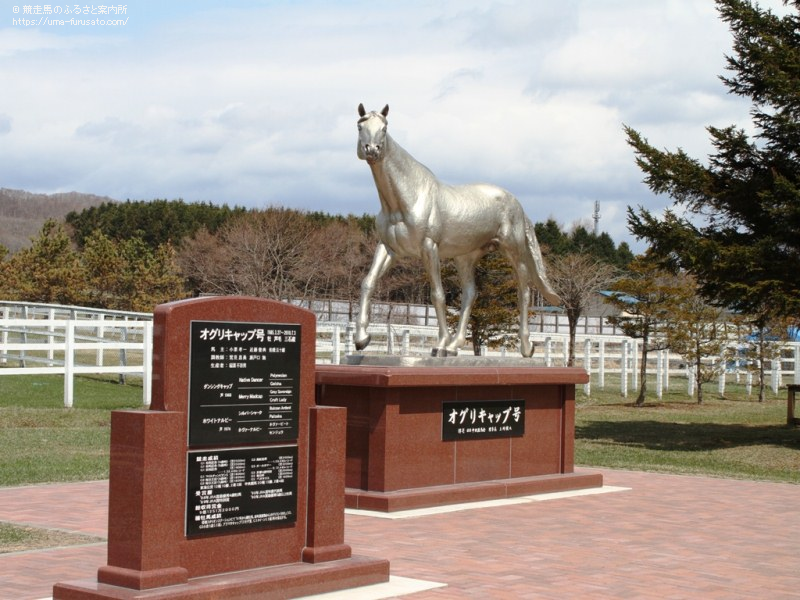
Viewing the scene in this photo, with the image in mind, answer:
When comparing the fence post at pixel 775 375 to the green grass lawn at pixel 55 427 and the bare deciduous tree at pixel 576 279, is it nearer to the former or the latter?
the bare deciduous tree at pixel 576 279

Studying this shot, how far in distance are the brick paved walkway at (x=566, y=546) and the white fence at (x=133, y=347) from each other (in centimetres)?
670

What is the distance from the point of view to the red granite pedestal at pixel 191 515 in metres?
6.79

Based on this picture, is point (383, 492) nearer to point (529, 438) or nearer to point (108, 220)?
point (529, 438)

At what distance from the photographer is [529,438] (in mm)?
13039

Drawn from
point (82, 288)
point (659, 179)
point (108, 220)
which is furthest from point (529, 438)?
point (108, 220)

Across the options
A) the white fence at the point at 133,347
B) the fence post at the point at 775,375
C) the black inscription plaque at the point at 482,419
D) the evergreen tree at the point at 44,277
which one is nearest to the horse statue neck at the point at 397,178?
the black inscription plaque at the point at 482,419

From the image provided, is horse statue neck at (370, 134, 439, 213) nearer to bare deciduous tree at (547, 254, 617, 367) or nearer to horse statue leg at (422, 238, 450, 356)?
horse statue leg at (422, 238, 450, 356)

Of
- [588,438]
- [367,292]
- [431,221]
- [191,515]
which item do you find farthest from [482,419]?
[588,438]

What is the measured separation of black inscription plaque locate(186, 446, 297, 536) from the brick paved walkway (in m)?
1.03

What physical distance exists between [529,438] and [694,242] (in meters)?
7.27

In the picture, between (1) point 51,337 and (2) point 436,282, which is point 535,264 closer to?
(2) point 436,282

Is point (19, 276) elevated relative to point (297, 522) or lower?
elevated

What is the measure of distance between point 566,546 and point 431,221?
13.9 ft

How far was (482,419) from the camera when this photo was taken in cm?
1234
